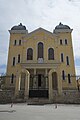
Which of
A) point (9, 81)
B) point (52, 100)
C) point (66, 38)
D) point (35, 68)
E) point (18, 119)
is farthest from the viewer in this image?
point (66, 38)

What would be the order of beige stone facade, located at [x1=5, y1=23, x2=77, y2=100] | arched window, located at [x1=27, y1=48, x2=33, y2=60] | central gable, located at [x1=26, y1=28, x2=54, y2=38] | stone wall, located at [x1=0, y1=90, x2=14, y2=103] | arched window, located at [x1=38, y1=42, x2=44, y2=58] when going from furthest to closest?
central gable, located at [x1=26, y1=28, x2=54, y2=38] → arched window, located at [x1=38, y1=42, x2=44, y2=58] → arched window, located at [x1=27, y1=48, x2=33, y2=60] → beige stone facade, located at [x1=5, y1=23, x2=77, y2=100] → stone wall, located at [x1=0, y1=90, x2=14, y2=103]

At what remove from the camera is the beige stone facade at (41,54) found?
80.1 ft

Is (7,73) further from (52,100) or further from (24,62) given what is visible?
(52,100)

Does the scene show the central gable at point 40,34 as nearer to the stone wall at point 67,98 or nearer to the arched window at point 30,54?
the arched window at point 30,54

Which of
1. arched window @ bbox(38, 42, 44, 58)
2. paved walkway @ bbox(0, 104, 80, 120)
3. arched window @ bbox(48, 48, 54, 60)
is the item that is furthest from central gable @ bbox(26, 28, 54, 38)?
paved walkway @ bbox(0, 104, 80, 120)

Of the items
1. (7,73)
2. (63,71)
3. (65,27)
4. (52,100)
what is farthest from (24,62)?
(65,27)

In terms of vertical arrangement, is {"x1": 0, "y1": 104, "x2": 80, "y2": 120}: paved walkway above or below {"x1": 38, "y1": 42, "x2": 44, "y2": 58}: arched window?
below

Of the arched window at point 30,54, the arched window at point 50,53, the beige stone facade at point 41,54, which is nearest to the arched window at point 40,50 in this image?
the beige stone facade at point 41,54

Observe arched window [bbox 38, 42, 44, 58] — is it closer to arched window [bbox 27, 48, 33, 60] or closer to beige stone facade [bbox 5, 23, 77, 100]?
beige stone facade [bbox 5, 23, 77, 100]

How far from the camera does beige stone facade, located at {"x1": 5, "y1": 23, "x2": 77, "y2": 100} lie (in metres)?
24.4

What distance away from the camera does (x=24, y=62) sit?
80.6 feet

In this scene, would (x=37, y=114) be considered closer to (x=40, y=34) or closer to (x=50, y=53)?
(x=50, y=53)

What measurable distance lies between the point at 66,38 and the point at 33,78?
11.1 m

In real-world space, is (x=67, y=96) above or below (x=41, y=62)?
below
